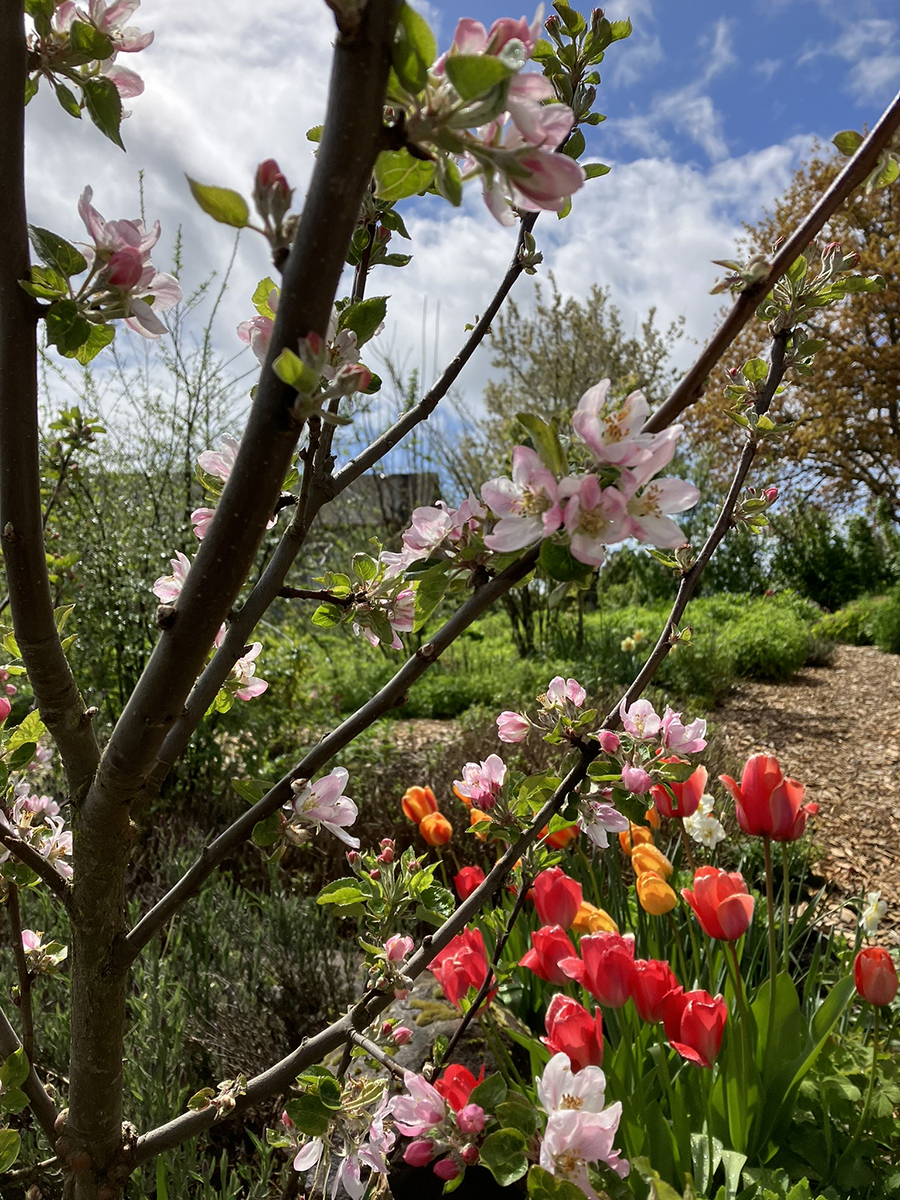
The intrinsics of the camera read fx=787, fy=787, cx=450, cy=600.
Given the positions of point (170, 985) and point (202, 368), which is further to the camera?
point (202, 368)

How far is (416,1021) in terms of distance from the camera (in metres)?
1.87

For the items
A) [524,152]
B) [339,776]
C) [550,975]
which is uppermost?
[524,152]

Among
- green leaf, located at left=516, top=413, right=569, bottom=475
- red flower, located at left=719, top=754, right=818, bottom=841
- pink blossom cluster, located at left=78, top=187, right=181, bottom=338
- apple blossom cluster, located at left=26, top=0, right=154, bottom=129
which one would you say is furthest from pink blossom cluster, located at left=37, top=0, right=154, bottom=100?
red flower, located at left=719, top=754, right=818, bottom=841

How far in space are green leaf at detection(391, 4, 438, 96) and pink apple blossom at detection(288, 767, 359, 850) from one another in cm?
57

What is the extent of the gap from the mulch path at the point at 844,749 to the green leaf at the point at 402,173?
3448mm

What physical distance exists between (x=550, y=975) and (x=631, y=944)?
6.6 inches

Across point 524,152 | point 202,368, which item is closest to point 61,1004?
point 524,152

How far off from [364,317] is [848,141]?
19.6 inches

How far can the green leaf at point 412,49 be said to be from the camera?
38cm

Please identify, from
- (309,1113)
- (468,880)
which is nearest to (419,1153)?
(309,1113)

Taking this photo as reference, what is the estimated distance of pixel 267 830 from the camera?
0.73m

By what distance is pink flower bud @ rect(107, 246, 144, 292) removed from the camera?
59 centimetres

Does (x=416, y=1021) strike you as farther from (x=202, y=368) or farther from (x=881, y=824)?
(x=202, y=368)

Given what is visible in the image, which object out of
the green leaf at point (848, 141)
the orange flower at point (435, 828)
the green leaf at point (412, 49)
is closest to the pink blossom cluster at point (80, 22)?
the green leaf at point (412, 49)
